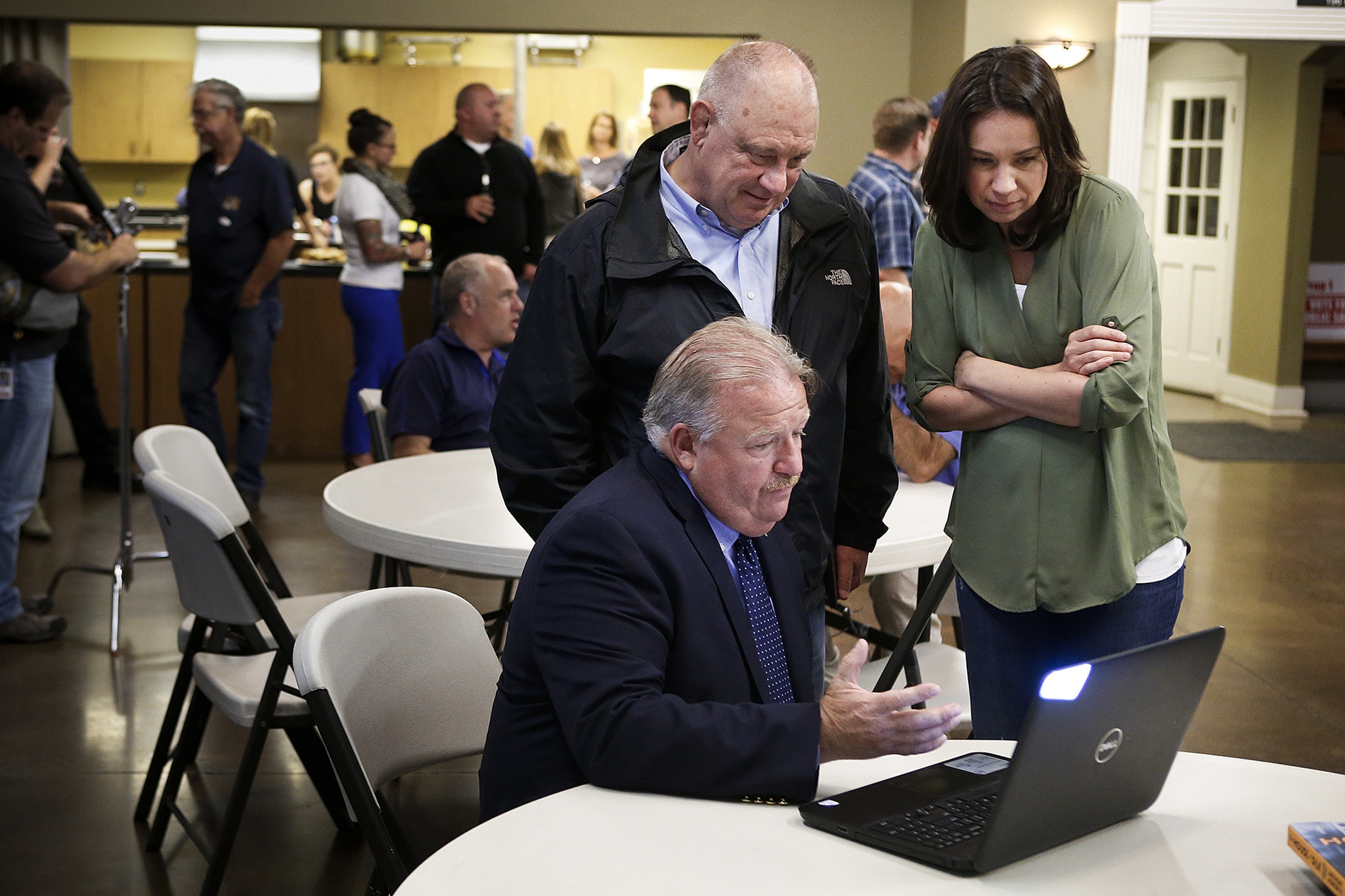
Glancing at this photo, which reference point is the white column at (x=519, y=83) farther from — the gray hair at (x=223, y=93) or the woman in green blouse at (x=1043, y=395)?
the woman in green blouse at (x=1043, y=395)

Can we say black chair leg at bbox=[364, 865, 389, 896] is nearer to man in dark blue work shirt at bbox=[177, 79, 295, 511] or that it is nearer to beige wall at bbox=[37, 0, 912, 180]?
man in dark blue work shirt at bbox=[177, 79, 295, 511]

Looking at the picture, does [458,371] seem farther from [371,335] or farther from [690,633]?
[371,335]

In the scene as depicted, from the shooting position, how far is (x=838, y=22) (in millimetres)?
8328

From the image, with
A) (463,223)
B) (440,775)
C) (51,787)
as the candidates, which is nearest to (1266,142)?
(463,223)

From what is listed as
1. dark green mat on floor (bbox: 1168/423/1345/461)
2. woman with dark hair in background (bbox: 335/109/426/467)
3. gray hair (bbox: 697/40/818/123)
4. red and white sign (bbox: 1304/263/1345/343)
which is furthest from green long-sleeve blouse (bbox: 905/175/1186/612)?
red and white sign (bbox: 1304/263/1345/343)

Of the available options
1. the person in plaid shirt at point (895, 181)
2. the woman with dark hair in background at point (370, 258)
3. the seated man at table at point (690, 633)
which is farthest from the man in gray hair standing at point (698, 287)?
the woman with dark hair in background at point (370, 258)

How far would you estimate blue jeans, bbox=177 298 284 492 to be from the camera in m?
6.30

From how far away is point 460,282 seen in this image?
4.15m

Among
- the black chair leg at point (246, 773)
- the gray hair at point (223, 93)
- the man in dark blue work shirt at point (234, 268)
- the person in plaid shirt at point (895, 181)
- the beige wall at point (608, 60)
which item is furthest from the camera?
the beige wall at point (608, 60)

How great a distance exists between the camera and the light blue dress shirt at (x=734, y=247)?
2.13 meters

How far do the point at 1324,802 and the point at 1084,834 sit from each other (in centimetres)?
32

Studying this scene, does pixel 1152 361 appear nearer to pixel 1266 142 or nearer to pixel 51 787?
pixel 51 787

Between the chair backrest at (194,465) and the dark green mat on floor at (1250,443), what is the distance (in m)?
6.63

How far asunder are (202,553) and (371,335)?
4.40 meters
